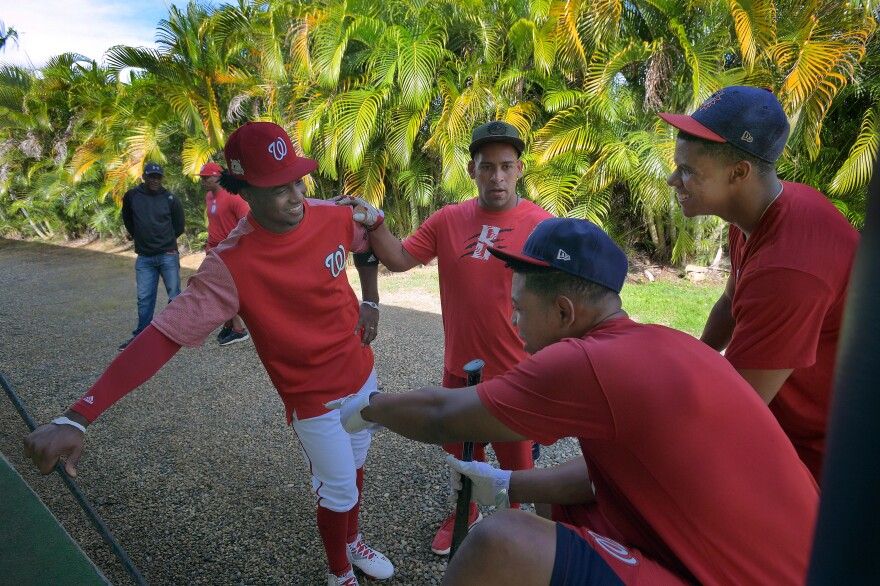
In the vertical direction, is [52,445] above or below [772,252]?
below

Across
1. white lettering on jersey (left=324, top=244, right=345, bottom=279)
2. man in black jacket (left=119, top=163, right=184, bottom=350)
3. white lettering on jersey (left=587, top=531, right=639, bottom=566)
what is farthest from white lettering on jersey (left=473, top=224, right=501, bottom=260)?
man in black jacket (left=119, top=163, right=184, bottom=350)

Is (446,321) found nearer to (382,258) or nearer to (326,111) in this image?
(382,258)

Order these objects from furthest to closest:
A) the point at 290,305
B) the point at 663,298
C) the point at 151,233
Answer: the point at 663,298
the point at 151,233
the point at 290,305

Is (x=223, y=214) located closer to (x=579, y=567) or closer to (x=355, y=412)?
(x=355, y=412)

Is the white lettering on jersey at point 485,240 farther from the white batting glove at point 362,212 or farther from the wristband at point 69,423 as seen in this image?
the wristband at point 69,423

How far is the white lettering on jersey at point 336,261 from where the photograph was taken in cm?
247

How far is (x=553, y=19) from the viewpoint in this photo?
791 cm

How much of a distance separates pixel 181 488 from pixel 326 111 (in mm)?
7381

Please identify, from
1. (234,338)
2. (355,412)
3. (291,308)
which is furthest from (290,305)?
(234,338)

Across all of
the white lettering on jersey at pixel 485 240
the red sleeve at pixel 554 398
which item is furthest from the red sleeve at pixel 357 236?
the red sleeve at pixel 554 398

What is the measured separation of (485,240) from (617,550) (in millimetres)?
1680

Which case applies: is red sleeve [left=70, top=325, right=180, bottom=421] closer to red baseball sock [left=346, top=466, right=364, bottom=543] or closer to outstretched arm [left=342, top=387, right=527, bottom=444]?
outstretched arm [left=342, top=387, right=527, bottom=444]

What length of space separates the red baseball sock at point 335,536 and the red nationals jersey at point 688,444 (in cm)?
139

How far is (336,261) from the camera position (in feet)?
8.31
